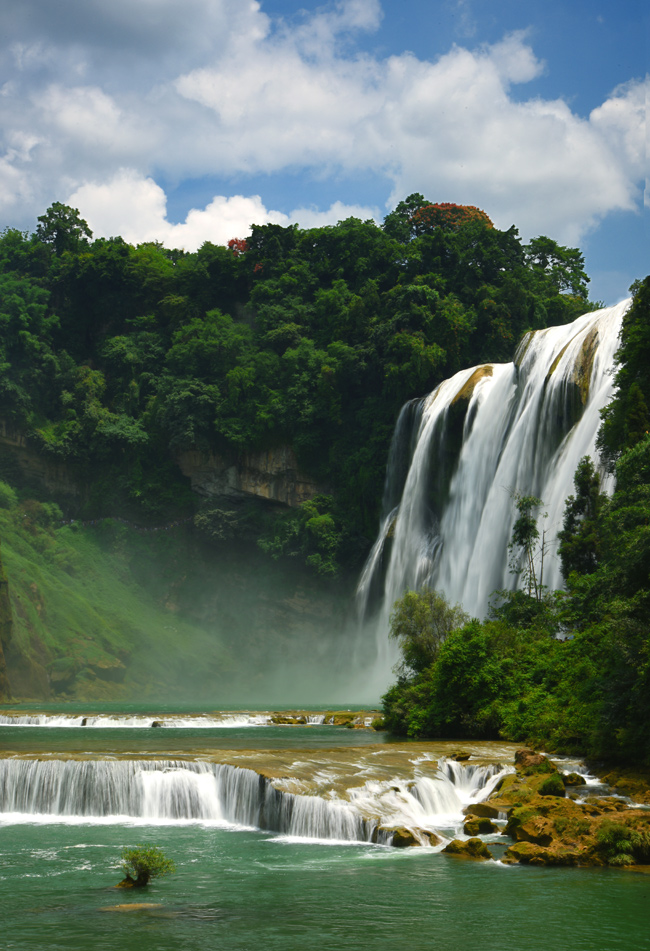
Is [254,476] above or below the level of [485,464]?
above

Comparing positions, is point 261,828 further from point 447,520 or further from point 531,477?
point 447,520

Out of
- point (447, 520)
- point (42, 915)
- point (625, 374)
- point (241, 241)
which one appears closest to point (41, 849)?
point (42, 915)

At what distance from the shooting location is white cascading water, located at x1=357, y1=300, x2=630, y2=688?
115ft

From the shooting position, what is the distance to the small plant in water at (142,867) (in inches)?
478

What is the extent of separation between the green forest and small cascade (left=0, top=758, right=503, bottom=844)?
30.9m

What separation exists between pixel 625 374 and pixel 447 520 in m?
16.7

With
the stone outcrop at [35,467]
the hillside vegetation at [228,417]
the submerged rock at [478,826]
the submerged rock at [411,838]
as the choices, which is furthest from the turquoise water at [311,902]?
the stone outcrop at [35,467]

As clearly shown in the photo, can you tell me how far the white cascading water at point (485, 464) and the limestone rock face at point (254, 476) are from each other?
8.56 metres

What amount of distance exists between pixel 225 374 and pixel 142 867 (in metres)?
51.9

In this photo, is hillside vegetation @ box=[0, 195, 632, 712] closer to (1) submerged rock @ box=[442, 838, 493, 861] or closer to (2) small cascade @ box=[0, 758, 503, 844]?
(2) small cascade @ box=[0, 758, 503, 844]

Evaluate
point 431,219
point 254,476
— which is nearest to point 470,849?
point 254,476

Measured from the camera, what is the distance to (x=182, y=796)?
18016 millimetres

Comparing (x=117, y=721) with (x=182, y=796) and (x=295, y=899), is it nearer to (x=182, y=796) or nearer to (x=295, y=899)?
(x=182, y=796)

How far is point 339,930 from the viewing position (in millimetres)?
10547
